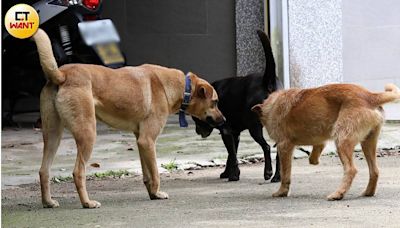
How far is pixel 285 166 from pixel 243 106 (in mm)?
1291

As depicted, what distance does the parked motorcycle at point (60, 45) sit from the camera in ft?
33.9

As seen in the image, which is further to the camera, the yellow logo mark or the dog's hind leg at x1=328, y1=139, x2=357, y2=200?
the dog's hind leg at x1=328, y1=139, x2=357, y2=200

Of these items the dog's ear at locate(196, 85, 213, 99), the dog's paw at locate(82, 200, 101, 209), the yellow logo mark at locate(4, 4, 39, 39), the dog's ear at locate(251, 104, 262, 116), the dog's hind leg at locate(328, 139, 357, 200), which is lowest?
the dog's paw at locate(82, 200, 101, 209)

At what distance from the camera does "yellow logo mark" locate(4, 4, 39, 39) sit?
4.77 m

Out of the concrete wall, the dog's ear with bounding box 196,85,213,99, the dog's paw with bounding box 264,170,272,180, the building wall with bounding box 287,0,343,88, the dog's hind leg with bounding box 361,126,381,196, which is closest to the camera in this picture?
the dog's hind leg with bounding box 361,126,381,196

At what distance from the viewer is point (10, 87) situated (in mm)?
11812

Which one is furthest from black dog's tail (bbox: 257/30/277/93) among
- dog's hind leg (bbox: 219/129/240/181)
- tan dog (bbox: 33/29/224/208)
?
tan dog (bbox: 33/29/224/208)

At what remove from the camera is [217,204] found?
21.2 feet

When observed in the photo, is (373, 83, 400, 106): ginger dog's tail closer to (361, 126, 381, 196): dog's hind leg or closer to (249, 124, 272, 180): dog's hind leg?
(361, 126, 381, 196): dog's hind leg

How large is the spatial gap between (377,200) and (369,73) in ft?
20.6

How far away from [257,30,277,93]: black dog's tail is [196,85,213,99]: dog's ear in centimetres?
69

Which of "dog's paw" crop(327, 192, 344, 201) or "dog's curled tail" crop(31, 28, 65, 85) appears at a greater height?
"dog's curled tail" crop(31, 28, 65, 85)

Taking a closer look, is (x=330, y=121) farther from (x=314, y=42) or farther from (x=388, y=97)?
(x=314, y=42)

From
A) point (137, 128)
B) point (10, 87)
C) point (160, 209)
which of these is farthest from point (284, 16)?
point (160, 209)
